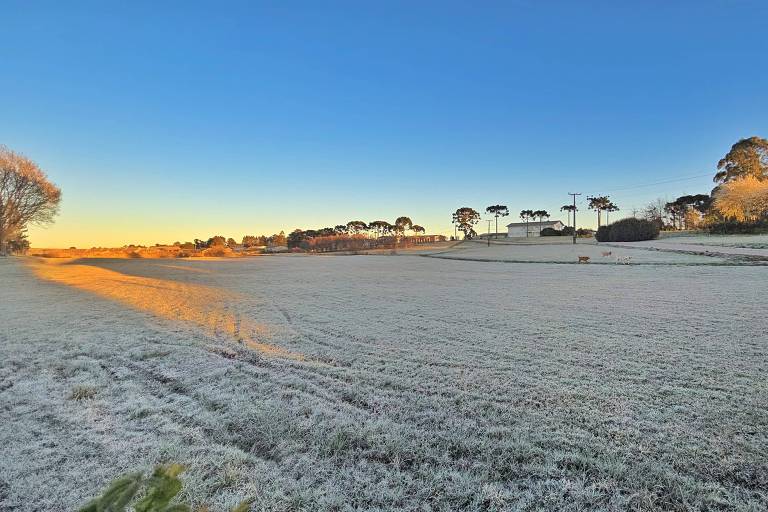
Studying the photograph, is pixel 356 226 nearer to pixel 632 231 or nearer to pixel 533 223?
pixel 533 223

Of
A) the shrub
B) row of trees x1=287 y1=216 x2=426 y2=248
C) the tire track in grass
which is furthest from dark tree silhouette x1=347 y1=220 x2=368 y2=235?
the tire track in grass

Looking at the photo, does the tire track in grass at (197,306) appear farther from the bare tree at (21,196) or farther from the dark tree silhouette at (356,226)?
the dark tree silhouette at (356,226)

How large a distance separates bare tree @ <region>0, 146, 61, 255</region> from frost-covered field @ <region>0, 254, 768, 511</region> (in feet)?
102

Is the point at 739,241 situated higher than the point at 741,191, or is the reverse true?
the point at 741,191

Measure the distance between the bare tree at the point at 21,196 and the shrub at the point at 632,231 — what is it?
6718 centimetres

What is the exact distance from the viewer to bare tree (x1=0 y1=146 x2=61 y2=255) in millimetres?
28911

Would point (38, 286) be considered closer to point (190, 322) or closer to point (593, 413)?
point (190, 322)

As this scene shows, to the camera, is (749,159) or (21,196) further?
(749,159)

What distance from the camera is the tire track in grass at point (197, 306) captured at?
6581 millimetres

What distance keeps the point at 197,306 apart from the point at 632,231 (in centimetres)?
6012

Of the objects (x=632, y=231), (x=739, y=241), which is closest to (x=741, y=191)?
(x=739, y=241)

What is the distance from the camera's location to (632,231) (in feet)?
177

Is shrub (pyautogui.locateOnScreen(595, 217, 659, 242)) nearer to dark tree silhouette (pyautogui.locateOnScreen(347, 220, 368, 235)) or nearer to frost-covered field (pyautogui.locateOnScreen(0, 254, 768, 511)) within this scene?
frost-covered field (pyautogui.locateOnScreen(0, 254, 768, 511))

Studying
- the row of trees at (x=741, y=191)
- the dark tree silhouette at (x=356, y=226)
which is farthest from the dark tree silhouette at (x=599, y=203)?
the dark tree silhouette at (x=356, y=226)
